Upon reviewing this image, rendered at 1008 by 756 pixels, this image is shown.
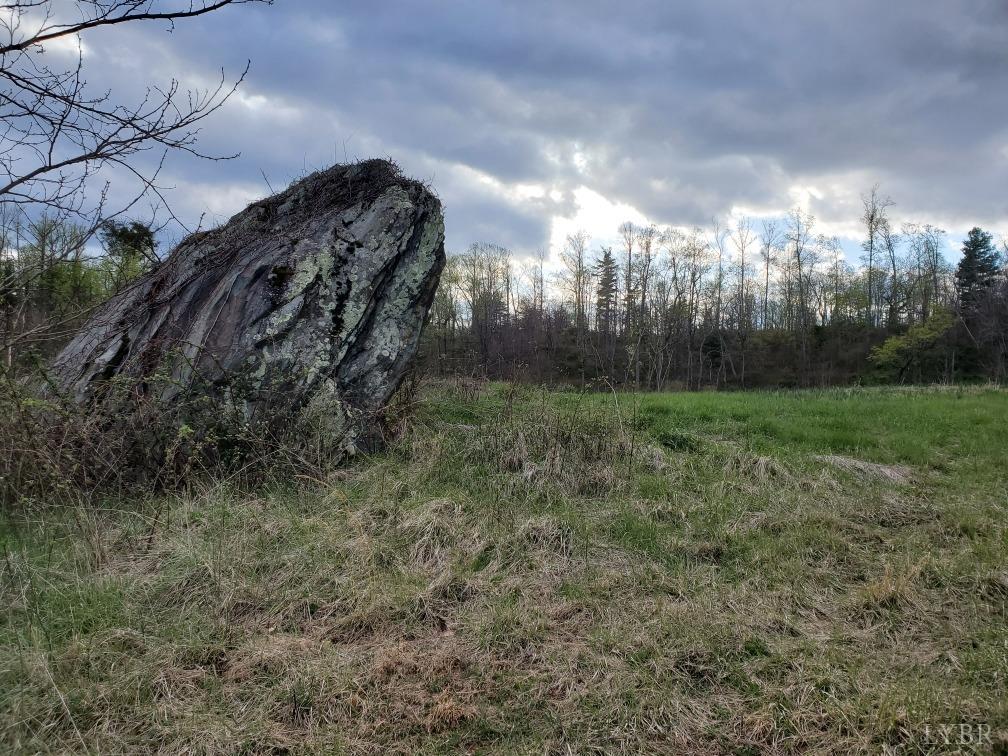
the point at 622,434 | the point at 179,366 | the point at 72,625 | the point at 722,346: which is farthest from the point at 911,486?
the point at 722,346

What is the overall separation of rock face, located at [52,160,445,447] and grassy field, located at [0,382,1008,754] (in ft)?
3.85

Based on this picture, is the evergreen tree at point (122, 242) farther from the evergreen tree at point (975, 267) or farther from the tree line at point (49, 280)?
the evergreen tree at point (975, 267)

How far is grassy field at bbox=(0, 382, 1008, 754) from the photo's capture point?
2365 mm

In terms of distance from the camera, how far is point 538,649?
9.73 feet

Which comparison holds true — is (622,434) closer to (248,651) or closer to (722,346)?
(248,651)

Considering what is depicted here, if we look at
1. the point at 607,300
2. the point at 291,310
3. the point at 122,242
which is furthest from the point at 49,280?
the point at 607,300

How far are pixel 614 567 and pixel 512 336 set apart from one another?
3386 centimetres

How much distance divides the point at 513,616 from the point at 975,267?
50.0 m

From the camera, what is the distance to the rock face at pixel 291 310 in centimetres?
573

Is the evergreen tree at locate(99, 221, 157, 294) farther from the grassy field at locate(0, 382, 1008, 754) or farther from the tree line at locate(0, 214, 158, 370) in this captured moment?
the grassy field at locate(0, 382, 1008, 754)

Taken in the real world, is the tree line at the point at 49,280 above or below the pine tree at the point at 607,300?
below

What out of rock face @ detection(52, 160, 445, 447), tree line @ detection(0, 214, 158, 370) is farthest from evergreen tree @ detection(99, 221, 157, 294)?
rock face @ detection(52, 160, 445, 447)

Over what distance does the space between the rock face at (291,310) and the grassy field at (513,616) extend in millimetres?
1172

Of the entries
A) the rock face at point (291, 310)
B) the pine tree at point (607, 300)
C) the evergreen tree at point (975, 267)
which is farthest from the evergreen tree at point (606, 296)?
the rock face at point (291, 310)
